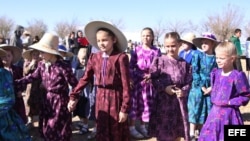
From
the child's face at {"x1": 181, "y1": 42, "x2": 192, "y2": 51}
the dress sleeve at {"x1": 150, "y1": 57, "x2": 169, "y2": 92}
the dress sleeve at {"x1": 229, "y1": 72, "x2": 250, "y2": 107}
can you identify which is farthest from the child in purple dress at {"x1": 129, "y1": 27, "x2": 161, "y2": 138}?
the dress sleeve at {"x1": 229, "y1": 72, "x2": 250, "y2": 107}

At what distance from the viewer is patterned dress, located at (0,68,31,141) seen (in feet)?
11.9

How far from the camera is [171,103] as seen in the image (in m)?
4.61

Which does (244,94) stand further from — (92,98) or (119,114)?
(92,98)

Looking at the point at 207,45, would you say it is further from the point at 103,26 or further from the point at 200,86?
the point at 103,26

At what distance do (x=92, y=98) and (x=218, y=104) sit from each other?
2.61 meters

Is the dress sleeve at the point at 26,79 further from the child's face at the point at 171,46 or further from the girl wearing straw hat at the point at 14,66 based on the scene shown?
the child's face at the point at 171,46

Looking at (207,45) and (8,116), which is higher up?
(207,45)

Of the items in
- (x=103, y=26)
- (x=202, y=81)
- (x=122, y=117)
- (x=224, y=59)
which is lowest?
(x=122, y=117)

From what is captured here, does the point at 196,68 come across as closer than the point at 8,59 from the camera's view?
No

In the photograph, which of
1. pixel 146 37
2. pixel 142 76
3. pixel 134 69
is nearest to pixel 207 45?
pixel 146 37

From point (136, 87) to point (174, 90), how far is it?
1.54 meters

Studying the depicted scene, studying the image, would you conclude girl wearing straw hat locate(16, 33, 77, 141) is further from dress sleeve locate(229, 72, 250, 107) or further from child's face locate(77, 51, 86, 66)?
dress sleeve locate(229, 72, 250, 107)

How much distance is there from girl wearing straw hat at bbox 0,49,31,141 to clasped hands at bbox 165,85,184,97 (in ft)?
5.50

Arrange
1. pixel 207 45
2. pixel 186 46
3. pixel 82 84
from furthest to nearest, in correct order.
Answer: pixel 186 46, pixel 207 45, pixel 82 84
